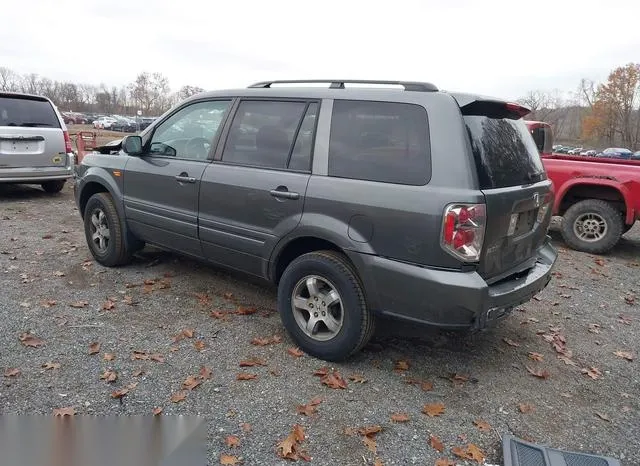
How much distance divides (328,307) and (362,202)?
79 centimetres


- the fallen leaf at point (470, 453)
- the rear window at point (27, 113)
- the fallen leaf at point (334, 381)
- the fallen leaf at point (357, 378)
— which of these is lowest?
the fallen leaf at point (470, 453)

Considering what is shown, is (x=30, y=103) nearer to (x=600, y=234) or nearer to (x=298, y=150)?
(x=298, y=150)

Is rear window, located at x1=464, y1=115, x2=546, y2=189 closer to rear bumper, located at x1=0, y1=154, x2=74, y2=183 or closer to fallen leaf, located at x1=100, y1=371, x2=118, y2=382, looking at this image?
fallen leaf, located at x1=100, y1=371, x2=118, y2=382

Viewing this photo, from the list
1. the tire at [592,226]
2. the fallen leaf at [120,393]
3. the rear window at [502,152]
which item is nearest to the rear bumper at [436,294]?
the rear window at [502,152]

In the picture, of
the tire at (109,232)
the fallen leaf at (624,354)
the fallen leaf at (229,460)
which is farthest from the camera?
the tire at (109,232)

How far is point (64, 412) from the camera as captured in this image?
278cm

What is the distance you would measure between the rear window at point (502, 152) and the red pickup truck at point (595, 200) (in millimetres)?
3482

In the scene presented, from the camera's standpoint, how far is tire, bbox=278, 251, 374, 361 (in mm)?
3254

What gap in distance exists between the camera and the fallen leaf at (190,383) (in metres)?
3.10

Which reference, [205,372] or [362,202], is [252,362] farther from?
[362,202]

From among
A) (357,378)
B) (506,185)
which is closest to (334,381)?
(357,378)

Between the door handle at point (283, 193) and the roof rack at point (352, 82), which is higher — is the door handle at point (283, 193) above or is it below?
below

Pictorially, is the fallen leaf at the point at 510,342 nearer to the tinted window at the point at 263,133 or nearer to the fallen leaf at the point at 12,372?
the tinted window at the point at 263,133

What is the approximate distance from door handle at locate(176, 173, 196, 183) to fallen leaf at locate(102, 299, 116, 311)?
122 centimetres
